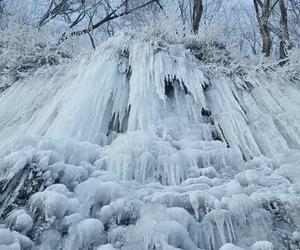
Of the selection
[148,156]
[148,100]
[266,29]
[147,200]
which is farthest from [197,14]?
[147,200]

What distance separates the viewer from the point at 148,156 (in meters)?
3.56

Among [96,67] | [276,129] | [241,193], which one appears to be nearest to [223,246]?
[241,193]

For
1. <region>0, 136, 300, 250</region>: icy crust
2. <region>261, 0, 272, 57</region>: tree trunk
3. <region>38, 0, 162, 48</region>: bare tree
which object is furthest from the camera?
<region>38, 0, 162, 48</region>: bare tree

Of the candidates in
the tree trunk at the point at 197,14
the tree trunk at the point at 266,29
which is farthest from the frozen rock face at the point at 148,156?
the tree trunk at the point at 197,14

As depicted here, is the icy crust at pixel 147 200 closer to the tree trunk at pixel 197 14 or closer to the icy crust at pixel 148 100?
the icy crust at pixel 148 100

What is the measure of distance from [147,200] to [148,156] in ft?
1.95

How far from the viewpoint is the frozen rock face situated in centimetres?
269

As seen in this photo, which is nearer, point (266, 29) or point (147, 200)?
point (147, 200)

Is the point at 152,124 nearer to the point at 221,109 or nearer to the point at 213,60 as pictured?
the point at 221,109

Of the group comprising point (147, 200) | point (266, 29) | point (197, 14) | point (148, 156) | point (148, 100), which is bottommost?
point (147, 200)

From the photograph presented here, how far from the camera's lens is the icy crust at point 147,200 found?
2594mm

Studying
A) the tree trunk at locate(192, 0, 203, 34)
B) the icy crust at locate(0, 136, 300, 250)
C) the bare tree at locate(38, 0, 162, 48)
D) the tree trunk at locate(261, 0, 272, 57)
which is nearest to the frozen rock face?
the icy crust at locate(0, 136, 300, 250)

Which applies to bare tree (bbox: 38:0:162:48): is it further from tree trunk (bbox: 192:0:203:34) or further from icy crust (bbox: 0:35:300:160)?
icy crust (bbox: 0:35:300:160)

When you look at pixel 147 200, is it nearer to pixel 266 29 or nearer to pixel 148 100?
pixel 148 100
